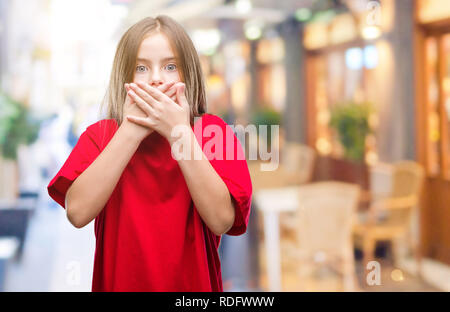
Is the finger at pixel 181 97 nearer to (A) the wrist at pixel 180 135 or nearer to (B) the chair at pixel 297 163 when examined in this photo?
(A) the wrist at pixel 180 135

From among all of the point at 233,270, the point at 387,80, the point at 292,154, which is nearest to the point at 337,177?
the point at 292,154

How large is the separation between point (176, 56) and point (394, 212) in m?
3.62

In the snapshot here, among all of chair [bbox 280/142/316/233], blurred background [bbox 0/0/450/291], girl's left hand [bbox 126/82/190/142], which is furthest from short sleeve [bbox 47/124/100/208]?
chair [bbox 280/142/316/233]

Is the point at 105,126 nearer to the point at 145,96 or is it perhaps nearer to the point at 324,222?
the point at 145,96

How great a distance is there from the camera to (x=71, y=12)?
243cm

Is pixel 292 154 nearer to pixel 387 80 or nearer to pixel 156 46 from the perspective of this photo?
pixel 387 80

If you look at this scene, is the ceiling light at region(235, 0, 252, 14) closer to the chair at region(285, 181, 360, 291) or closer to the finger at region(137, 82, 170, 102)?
the chair at region(285, 181, 360, 291)

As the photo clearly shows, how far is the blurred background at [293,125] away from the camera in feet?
7.62

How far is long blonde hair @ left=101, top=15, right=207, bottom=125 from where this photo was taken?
0.85 meters

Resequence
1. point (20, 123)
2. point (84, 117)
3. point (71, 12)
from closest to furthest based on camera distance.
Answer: point (84, 117), point (71, 12), point (20, 123)

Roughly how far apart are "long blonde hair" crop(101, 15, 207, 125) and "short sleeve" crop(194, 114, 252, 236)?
1.5 inches

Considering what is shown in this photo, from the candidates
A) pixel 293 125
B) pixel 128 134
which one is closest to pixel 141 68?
pixel 128 134

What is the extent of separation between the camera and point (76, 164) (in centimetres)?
83

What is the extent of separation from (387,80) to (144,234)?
4584mm
